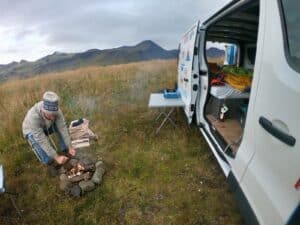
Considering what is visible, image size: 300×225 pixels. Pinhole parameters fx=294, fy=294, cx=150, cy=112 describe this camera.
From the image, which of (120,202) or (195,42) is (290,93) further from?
(195,42)

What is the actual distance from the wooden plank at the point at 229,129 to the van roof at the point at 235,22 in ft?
5.03

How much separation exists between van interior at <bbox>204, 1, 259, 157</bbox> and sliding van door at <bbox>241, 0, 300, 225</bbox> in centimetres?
116

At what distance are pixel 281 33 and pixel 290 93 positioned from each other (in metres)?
0.46

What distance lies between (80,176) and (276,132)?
3092 millimetres

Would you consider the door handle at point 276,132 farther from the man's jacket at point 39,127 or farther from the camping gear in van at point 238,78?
the man's jacket at point 39,127

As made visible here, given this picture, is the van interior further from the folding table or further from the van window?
the van window

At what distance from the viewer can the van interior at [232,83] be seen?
403 cm

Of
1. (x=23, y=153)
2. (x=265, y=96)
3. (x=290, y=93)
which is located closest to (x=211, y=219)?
(x=265, y=96)

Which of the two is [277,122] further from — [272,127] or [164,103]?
[164,103]

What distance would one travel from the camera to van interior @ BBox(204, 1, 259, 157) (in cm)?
403

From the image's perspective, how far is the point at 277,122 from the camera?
1780 mm

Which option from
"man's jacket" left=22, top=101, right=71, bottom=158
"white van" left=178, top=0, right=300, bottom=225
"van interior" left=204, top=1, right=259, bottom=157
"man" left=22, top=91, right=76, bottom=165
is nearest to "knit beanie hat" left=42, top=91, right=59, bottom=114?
"man" left=22, top=91, right=76, bottom=165

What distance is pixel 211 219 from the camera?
333 centimetres

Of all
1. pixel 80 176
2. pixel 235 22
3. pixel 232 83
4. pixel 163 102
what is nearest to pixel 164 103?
pixel 163 102
